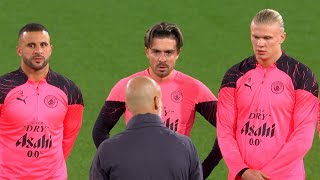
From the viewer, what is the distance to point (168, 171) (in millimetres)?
6156

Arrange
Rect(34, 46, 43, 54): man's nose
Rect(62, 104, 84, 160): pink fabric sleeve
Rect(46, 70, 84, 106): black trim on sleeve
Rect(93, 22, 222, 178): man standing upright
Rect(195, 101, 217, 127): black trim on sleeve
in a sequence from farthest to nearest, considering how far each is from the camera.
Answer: Rect(62, 104, 84, 160): pink fabric sleeve
Rect(46, 70, 84, 106): black trim on sleeve
Rect(195, 101, 217, 127): black trim on sleeve
Rect(34, 46, 43, 54): man's nose
Rect(93, 22, 222, 178): man standing upright

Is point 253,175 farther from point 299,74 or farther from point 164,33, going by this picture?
point 164,33

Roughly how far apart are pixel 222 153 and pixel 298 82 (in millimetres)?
920

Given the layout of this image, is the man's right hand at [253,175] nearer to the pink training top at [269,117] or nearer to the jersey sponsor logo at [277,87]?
the pink training top at [269,117]

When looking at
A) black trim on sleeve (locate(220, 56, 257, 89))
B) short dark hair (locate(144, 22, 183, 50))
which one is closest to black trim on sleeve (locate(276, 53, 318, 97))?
black trim on sleeve (locate(220, 56, 257, 89))

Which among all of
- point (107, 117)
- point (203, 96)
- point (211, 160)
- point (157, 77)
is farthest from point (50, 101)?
point (211, 160)

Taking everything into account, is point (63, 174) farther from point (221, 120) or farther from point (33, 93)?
point (221, 120)

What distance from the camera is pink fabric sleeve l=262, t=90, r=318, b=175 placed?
25.4 feet

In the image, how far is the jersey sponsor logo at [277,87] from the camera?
786cm

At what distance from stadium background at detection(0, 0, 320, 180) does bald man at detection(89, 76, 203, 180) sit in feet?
Answer: 21.5

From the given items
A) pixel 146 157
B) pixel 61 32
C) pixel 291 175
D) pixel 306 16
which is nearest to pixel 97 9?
pixel 61 32

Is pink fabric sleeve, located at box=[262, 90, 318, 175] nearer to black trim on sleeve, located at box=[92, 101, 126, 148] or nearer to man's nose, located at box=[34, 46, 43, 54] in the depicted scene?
black trim on sleeve, located at box=[92, 101, 126, 148]

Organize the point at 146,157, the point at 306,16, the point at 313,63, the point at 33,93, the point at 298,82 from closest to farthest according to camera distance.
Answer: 1. the point at 146,157
2. the point at 298,82
3. the point at 33,93
4. the point at 313,63
5. the point at 306,16

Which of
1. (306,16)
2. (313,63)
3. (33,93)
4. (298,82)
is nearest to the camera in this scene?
(298,82)
